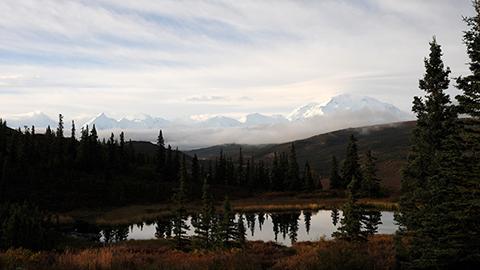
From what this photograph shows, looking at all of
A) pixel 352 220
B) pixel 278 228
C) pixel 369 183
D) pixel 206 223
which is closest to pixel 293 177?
pixel 369 183

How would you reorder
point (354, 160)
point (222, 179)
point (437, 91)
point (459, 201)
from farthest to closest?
point (222, 179)
point (354, 160)
point (437, 91)
point (459, 201)

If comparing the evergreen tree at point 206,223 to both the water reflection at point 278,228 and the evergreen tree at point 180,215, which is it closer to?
the evergreen tree at point 180,215

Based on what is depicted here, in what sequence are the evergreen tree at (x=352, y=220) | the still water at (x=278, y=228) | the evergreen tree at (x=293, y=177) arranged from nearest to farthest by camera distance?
the evergreen tree at (x=352, y=220)
the still water at (x=278, y=228)
the evergreen tree at (x=293, y=177)

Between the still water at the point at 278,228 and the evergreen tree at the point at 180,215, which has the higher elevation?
the evergreen tree at the point at 180,215

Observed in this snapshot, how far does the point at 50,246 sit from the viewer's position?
26906mm

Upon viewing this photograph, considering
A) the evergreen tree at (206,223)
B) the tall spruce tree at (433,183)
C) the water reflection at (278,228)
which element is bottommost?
the water reflection at (278,228)

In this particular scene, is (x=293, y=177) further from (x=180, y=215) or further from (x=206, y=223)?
(x=206, y=223)

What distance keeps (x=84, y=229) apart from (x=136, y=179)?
54.3 meters

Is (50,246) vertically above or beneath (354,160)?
beneath

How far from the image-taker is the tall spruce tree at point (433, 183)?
54.6ft

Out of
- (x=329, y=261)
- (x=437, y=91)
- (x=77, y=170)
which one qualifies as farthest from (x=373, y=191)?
(x=329, y=261)

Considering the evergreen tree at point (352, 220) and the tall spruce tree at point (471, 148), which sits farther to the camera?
the evergreen tree at point (352, 220)

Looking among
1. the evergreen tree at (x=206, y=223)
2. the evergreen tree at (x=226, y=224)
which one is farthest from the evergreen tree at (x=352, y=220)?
the evergreen tree at (x=206, y=223)

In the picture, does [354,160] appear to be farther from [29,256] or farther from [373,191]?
[29,256]
